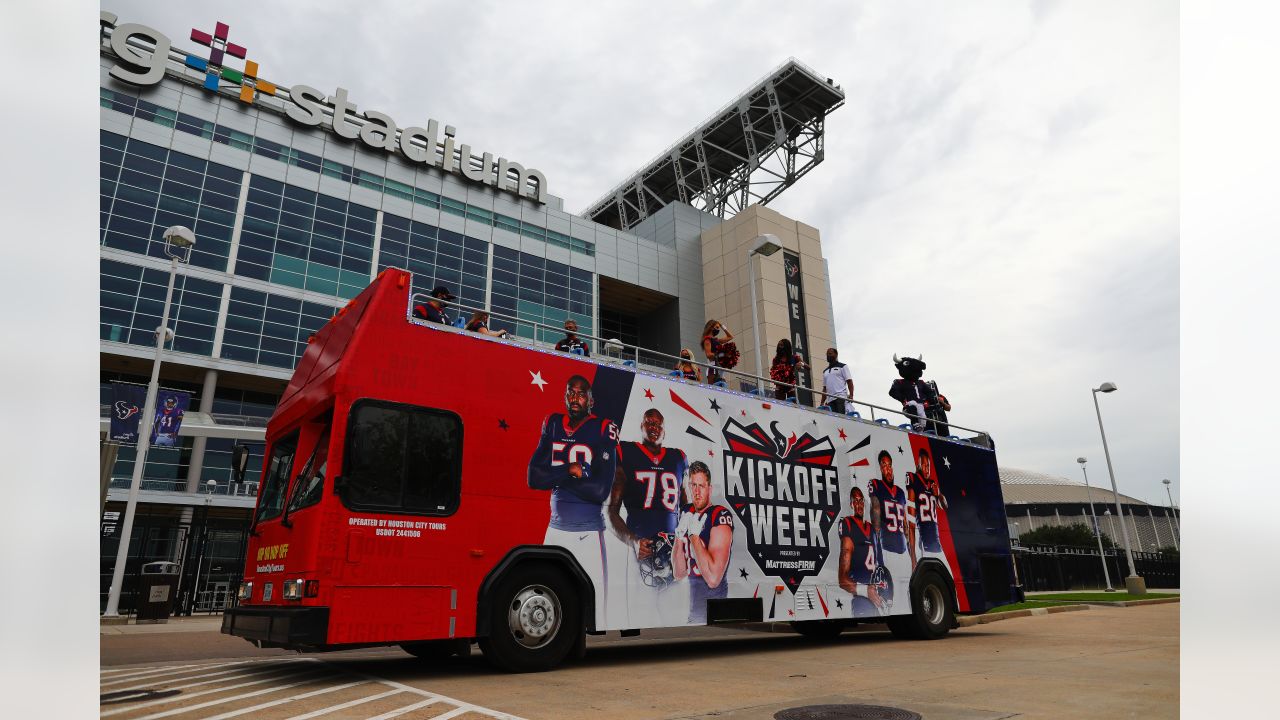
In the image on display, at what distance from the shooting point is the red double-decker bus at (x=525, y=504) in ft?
23.7

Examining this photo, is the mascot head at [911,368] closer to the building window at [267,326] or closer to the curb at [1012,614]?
the curb at [1012,614]

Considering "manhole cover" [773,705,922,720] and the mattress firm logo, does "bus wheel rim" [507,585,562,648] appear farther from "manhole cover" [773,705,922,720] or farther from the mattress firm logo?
the mattress firm logo

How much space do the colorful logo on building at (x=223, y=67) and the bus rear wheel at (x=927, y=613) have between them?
41596 millimetres

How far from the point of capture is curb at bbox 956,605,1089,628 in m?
16.5

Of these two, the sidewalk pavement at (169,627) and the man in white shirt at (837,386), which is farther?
the sidewalk pavement at (169,627)

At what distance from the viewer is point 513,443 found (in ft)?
27.6

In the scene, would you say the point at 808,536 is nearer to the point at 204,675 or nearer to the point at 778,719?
the point at 778,719

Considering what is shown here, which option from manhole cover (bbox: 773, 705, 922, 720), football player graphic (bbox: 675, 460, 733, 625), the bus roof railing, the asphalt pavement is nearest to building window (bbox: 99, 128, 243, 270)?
the asphalt pavement

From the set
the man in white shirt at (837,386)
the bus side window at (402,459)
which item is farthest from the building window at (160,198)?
the bus side window at (402,459)

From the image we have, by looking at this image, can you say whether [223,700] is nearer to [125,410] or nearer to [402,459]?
[402,459]

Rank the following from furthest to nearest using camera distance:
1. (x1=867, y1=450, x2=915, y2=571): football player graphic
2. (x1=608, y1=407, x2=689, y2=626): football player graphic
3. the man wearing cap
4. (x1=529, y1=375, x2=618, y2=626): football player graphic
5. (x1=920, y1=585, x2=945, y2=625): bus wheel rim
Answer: (x1=920, y1=585, x2=945, y2=625): bus wheel rim, (x1=867, y1=450, x2=915, y2=571): football player graphic, (x1=608, y1=407, x2=689, y2=626): football player graphic, (x1=529, y1=375, x2=618, y2=626): football player graphic, the man wearing cap

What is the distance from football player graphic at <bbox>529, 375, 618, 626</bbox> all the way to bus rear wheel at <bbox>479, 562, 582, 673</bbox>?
1.13 ft

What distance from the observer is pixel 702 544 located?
9797 mm

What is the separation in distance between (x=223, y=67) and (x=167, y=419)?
26889 mm
